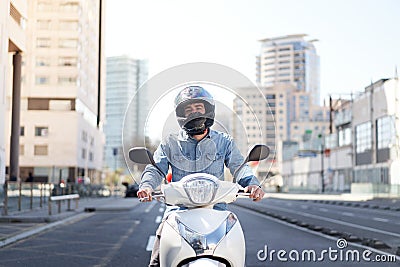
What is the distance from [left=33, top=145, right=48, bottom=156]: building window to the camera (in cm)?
7162

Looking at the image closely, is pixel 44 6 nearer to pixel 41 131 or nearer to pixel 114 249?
pixel 41 131

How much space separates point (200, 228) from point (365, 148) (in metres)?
66.6

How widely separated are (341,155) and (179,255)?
253 ft

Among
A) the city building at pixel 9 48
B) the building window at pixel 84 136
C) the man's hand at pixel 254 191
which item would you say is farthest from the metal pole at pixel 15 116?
the man's hand at pixel 254 191

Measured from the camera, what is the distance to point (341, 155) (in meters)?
78.9

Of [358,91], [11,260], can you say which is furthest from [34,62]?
[11,260]

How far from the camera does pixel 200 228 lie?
12.7 ft

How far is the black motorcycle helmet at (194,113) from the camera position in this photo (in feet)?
14.7

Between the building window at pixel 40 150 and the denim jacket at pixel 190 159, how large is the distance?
6928cm

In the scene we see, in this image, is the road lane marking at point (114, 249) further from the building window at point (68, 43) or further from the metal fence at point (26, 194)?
the building window at point (68, 43)

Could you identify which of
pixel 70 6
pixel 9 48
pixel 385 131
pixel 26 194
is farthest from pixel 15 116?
pixel 385 131

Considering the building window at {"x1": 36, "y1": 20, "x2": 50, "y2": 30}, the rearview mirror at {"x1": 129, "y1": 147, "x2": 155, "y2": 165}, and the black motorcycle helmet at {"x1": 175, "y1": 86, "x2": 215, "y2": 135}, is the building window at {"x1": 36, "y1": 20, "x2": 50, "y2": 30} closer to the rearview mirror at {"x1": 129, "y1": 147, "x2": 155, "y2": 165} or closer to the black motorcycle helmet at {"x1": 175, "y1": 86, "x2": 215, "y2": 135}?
the black motorcycle helmet at {"x1": 175, "y1": 86, "x2": 215, "y2": 135}

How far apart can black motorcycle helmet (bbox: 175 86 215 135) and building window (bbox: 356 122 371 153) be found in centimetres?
6414

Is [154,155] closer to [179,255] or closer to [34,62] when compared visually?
[179,255]
